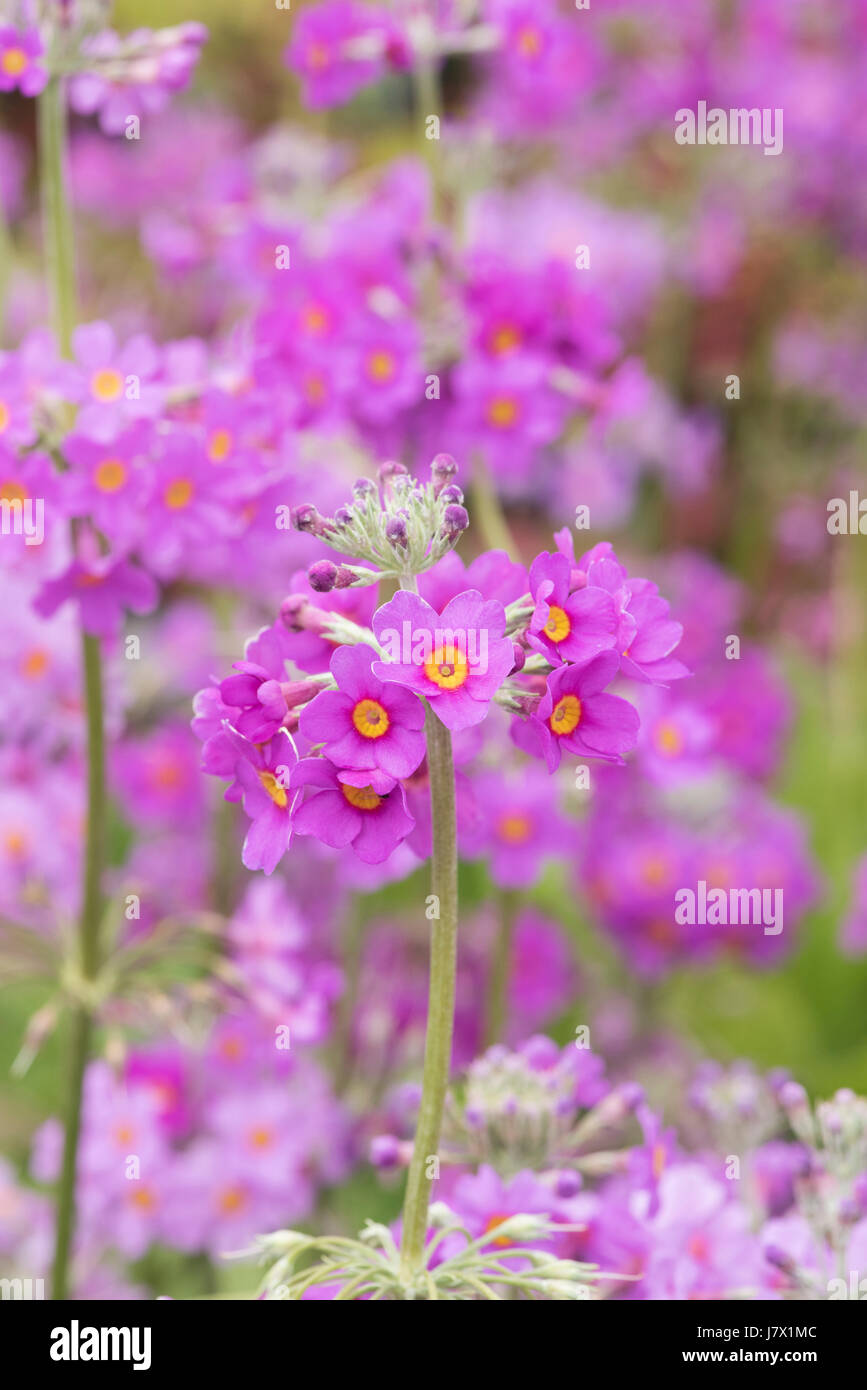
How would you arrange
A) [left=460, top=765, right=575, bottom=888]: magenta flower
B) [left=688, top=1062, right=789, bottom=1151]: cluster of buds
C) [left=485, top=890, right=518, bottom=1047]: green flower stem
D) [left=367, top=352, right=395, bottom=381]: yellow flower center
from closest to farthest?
[left=688, top=1062, right=789, bottom=1151]: cluster of buds < [left=367, top=352, right=395, bottom=381]: yellow flower center < [left=460, top=765, right=575, bottom=888]: magenta flower < [left=485, top=890, right=518, bottom=1047]: green flower stem

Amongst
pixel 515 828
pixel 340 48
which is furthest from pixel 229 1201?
pixel 340 48

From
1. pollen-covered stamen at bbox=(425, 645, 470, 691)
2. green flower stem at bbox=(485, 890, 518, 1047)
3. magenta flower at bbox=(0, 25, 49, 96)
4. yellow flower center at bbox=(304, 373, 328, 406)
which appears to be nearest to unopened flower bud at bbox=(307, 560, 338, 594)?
pollen-covered stamen at bbox=(425, 645, 470, 691)

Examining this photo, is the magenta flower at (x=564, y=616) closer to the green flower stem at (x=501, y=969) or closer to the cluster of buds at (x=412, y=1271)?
the cluster of buds at (x=412, y=1271)

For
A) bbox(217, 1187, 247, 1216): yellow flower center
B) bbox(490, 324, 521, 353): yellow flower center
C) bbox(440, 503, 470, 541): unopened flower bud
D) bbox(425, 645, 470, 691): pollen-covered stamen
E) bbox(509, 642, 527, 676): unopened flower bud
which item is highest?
bbox(490, 324, 521, 353): yellow flower center

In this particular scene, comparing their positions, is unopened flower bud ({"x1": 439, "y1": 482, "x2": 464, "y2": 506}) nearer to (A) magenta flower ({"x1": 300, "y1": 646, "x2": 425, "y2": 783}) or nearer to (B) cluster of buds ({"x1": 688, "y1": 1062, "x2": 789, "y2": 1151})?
(A) magenta flower ({"x1": 300, "y1": 646, "x2": 425, "y2": 783})

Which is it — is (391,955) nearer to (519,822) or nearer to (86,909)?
(519,822)

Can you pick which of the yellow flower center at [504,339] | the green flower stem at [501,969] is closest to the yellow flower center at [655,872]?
the green flower stem at [501,969]

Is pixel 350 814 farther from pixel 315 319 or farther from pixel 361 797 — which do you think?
pixel 315 319

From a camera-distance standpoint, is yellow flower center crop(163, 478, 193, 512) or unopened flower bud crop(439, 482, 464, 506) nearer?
unopened flower bud crop(439, 482, 464, 506)
